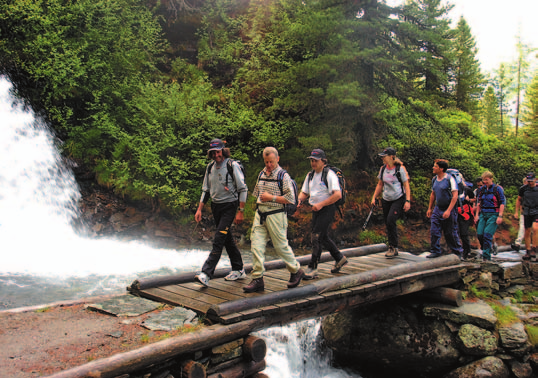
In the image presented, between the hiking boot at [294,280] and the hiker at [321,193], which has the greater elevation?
the hiker at [321,193]

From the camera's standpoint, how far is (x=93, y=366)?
11.8 feet

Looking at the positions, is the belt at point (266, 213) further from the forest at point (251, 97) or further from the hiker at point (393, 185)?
the forest at point (251, 97)

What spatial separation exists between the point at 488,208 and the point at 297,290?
24.1 ft

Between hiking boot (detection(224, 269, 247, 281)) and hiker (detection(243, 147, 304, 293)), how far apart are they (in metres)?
0.89

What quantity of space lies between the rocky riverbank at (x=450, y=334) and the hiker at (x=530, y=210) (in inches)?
62.6

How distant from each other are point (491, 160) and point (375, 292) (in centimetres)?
1698

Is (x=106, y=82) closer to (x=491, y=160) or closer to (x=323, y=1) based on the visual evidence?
(x=323, y=1)

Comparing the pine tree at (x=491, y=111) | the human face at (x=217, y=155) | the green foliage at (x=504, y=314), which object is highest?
the pine tree at (x=491, y=111)

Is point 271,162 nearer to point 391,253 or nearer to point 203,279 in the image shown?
point 203,279

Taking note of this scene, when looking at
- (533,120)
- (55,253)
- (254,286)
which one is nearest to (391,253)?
(254,286)

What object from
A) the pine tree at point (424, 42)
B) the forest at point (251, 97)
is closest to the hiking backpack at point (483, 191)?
the forest at point (251, 97)

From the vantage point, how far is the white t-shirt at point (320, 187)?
6543 mm

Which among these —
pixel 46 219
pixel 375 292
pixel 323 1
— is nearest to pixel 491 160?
pixel 323 1

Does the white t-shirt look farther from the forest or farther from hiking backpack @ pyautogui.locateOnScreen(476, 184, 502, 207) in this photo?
the forest
